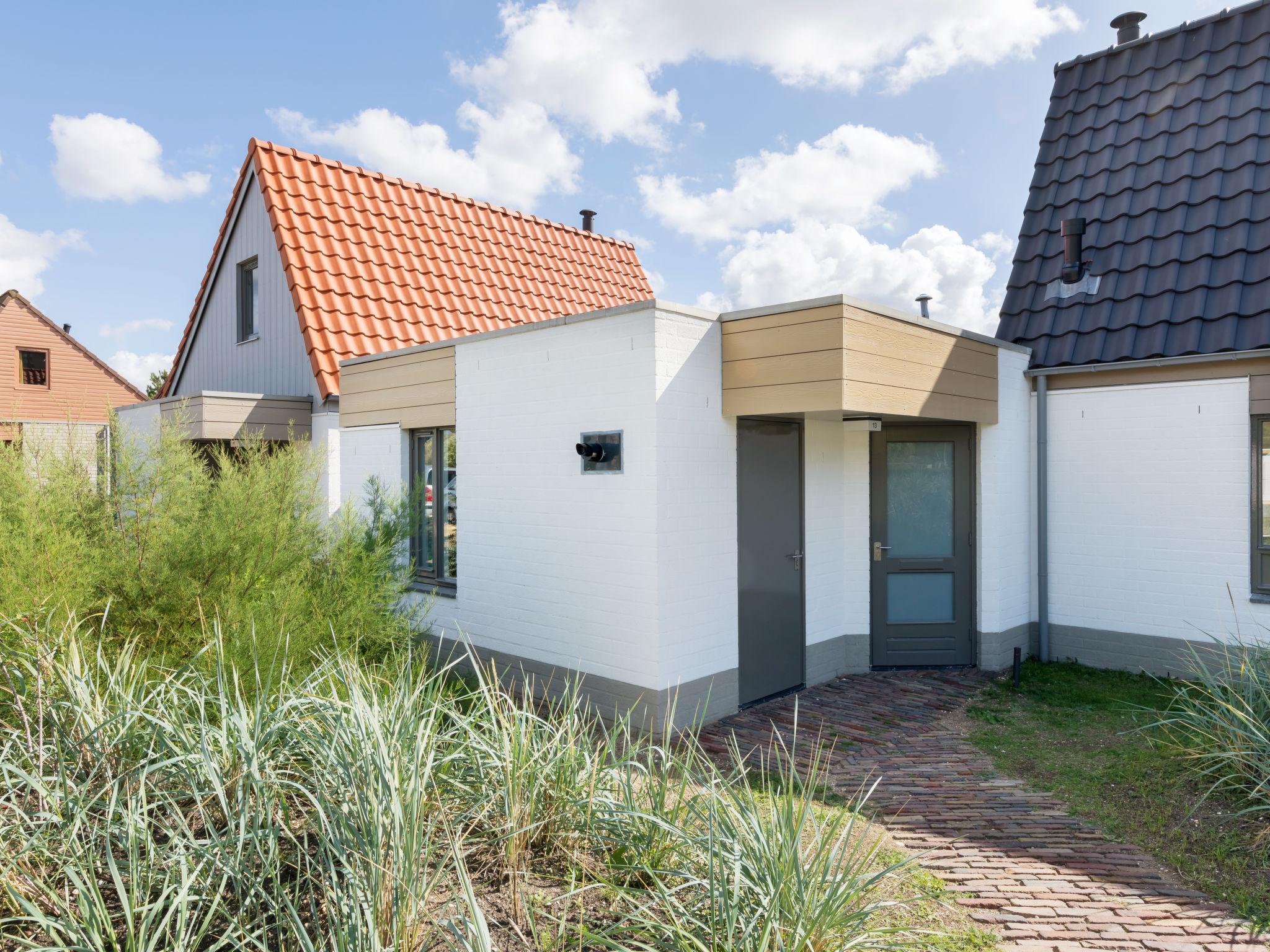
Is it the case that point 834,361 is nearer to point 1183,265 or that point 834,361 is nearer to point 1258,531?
point 1258,531

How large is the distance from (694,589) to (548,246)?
9255mm

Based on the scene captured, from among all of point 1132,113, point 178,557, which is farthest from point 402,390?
point 1132,113

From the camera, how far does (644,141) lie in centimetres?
1018

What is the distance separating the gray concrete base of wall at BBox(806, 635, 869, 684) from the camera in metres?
7.59

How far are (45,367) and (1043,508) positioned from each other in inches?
1203

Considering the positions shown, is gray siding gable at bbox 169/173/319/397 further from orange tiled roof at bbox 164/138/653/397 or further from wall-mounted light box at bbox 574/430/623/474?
wall-mounted light box at bbox 574/430/623/474

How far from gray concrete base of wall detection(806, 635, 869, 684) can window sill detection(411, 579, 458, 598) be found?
3.49m

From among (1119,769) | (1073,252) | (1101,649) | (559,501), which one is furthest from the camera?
(1073,252)

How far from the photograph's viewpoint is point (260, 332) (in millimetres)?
11266

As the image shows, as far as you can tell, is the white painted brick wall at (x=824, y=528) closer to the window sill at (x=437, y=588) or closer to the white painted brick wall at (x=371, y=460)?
the window sill at (x=437, y=588)

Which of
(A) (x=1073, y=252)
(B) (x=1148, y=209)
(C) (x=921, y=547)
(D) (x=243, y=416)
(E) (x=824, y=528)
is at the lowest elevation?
(C) (x=921, y=547)

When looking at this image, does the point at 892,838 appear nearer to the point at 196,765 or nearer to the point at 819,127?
the point at 196,765

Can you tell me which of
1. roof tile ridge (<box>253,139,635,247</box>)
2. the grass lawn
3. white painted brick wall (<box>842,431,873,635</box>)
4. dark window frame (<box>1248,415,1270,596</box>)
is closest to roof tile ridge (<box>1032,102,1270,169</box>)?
dark window frame (<box>1248,415,1270,596</box>)

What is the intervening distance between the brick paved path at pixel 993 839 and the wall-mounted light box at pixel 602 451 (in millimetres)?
2169
